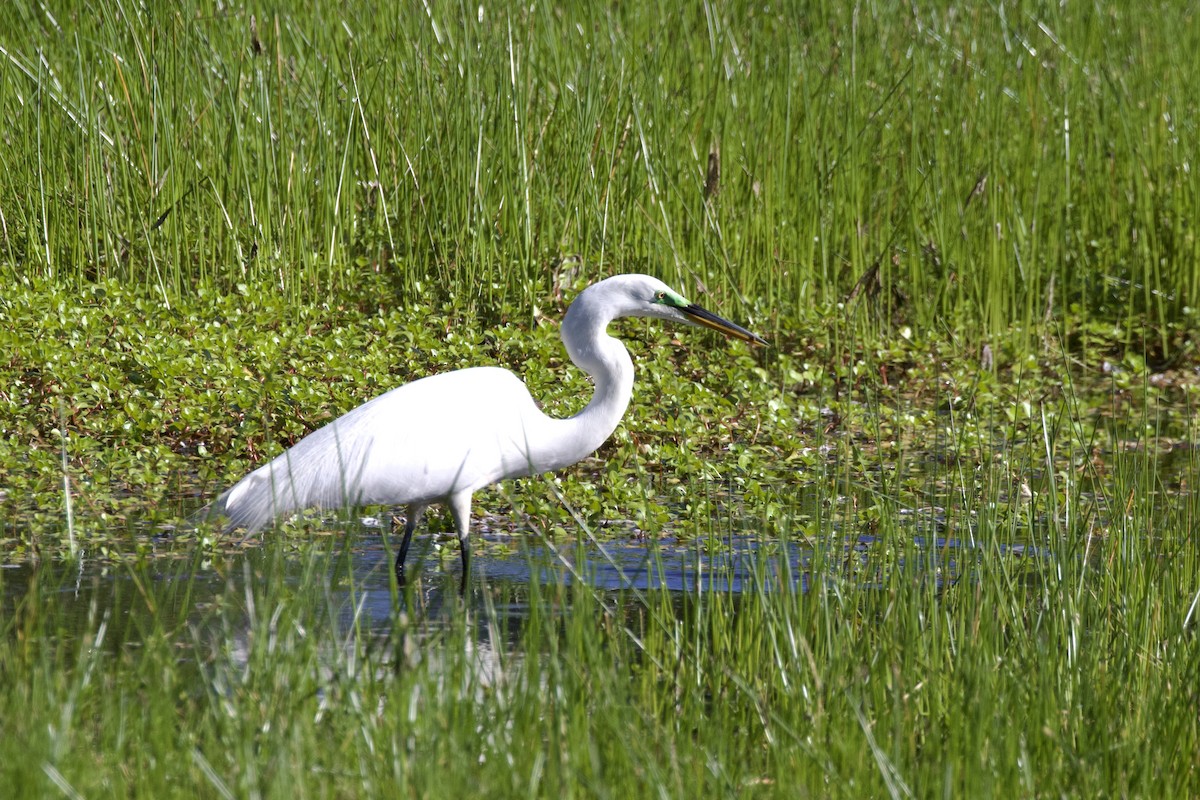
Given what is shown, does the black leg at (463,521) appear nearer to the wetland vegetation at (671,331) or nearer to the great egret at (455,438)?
the great egret at (455,438)

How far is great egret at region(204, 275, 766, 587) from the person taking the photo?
4312 millimetres

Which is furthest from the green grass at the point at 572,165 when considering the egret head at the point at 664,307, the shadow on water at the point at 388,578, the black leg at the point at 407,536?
the shadow on water at the point at 388,578

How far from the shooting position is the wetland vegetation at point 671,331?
10.3 feet

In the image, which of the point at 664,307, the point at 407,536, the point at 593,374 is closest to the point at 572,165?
the point at 664,307

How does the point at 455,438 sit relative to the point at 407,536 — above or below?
above

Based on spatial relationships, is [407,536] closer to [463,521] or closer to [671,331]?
[463,521]

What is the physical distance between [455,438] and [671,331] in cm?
236

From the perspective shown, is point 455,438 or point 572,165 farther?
point 572,165

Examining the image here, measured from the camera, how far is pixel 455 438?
14.5 feet

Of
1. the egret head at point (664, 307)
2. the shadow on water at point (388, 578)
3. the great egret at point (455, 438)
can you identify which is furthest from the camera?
the egret head at point (664, 307)

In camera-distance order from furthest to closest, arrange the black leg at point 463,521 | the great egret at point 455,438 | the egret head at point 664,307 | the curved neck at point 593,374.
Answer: the egret head at point 664,307, the curved neck at point 593,374, the black leg at point 463,521, the great egret at point 455,438

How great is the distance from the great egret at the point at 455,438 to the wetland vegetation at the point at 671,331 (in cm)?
20

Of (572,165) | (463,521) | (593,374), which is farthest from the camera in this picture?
(572,165)

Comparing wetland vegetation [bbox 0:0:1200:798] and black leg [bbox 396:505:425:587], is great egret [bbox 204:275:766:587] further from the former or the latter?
wetland vegetation [bbox 0:0:1200:798]
